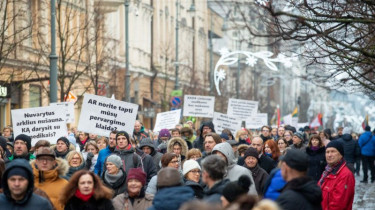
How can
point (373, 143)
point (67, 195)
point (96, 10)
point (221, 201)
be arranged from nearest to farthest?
point (221, 201)
point (67, 195)
point (373, 143)
point (96, 10)

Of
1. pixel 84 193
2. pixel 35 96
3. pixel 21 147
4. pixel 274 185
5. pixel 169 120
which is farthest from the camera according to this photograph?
pixel 35 96

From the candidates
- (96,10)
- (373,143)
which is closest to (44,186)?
(373,143)

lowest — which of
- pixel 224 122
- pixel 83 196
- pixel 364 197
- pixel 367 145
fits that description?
pixel 364 197

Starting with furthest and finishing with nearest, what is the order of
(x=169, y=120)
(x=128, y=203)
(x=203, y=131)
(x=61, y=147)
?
(x=169, y=120), (x=203, y=131), (x=61, y=147), (x=128, y=203)

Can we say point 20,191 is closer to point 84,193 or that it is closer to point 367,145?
point 84,193

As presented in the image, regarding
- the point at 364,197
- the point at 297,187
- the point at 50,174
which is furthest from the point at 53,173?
the point at 364,197

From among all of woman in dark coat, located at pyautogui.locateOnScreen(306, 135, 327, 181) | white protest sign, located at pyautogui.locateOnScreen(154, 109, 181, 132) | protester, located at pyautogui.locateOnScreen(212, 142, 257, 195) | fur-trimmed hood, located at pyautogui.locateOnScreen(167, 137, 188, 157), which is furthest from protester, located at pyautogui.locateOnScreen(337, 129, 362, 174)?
protester, located at pyautogui.locateOnScreen(212, 142, 257, 195)

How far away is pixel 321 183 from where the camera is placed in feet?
40.6

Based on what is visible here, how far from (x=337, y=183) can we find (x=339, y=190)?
12 cm

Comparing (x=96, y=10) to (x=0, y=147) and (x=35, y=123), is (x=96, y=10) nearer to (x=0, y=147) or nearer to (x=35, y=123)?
(x=35, y=123)

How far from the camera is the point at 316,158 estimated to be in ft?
58.5

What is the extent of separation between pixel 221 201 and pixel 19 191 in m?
1.78

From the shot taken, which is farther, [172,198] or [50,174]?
[50,174]

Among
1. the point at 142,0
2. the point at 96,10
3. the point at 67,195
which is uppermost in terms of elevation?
the point at 142,0
